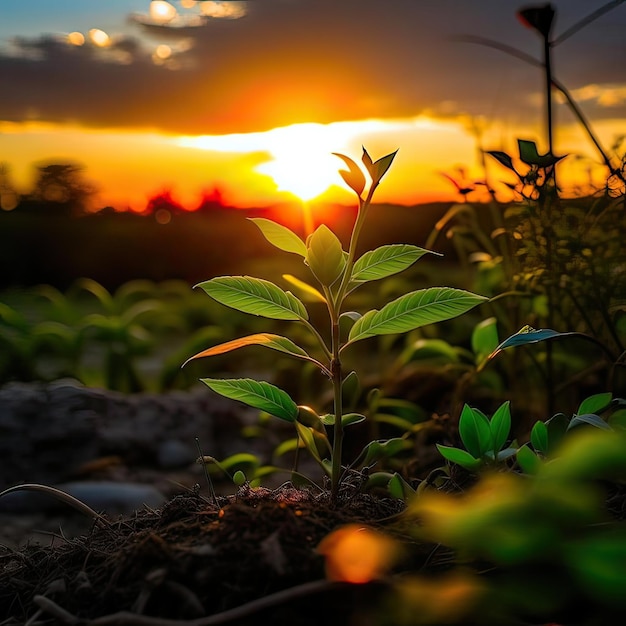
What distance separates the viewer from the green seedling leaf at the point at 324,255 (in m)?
0.72

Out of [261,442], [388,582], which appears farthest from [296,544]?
[261,442]

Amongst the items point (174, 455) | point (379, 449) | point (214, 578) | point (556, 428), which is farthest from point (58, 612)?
point (174, 455)

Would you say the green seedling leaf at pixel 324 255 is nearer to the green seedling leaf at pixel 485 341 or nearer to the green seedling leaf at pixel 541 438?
the green seedling leaf at pixel 541 438

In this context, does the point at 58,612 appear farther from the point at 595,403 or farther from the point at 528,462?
the point at 595,403

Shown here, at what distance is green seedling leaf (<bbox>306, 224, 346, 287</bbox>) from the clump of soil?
0.73ft

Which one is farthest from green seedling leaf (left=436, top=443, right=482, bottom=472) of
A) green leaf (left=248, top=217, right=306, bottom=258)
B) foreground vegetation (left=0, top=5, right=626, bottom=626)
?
green leaf (left=248, top=217, right=306, bottom=258)

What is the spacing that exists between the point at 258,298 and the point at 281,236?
76 mm

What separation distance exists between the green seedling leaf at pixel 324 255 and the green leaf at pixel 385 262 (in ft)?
0.12

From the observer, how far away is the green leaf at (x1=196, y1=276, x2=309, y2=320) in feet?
2.41

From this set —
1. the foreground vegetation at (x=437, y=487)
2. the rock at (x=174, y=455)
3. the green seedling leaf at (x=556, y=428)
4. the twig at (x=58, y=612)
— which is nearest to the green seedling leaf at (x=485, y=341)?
the foreground vegetation at (x=437, y=487)

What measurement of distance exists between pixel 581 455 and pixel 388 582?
196 millimetres

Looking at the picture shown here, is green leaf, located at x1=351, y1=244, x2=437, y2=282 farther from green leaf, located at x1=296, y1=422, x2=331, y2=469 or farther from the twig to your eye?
the twig

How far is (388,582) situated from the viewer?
1.69 ft

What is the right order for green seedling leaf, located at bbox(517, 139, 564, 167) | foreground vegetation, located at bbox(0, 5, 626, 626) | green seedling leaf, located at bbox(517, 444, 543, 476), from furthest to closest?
green seedling leaf, located at bbox(517, 139, 564, 167) < green seedling leaf, located at bbox(517, 444, 543, 476) < foreground vegetation, located at bbox(0, 5, 626, 626)
